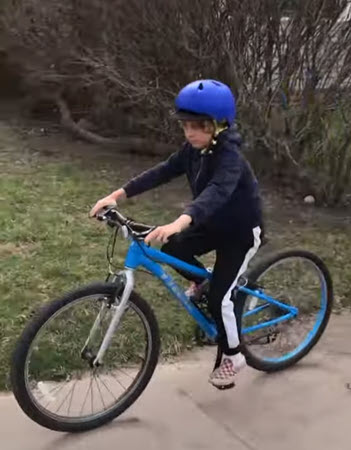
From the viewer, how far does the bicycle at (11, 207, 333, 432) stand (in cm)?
310

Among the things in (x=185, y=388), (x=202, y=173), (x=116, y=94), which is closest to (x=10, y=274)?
(x=185, y=388)

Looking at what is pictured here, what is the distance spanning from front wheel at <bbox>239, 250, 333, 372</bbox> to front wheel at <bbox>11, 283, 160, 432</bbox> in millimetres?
571

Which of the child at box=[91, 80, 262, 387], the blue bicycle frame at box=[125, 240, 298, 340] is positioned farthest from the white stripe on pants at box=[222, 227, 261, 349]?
the blue bicycle frame at box=[125, 240, 298, 340]

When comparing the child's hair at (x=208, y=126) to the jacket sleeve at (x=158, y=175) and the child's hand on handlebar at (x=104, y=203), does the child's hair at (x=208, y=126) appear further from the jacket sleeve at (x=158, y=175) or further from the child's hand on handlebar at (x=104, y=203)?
the child's hand on handlebar at (x=104, y=203)

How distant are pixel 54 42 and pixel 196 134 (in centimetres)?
536

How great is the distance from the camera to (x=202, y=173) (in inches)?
129

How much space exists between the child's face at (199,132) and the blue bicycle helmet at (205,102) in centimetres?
4

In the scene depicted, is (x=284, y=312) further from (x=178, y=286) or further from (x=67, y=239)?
(x=67, y=239)

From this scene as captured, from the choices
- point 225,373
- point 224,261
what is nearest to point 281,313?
point 225,373

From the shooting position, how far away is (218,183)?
313 cm

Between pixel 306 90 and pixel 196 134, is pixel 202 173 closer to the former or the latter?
pixel 196 134

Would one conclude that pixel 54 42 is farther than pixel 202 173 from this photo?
Yes

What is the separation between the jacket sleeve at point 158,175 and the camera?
3416 mm

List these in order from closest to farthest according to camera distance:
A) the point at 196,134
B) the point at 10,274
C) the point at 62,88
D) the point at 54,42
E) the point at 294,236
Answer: the point at 196,134 → the point at 10,274 → the point at 294,236 → the point at 54,42 → the point at 62,88
